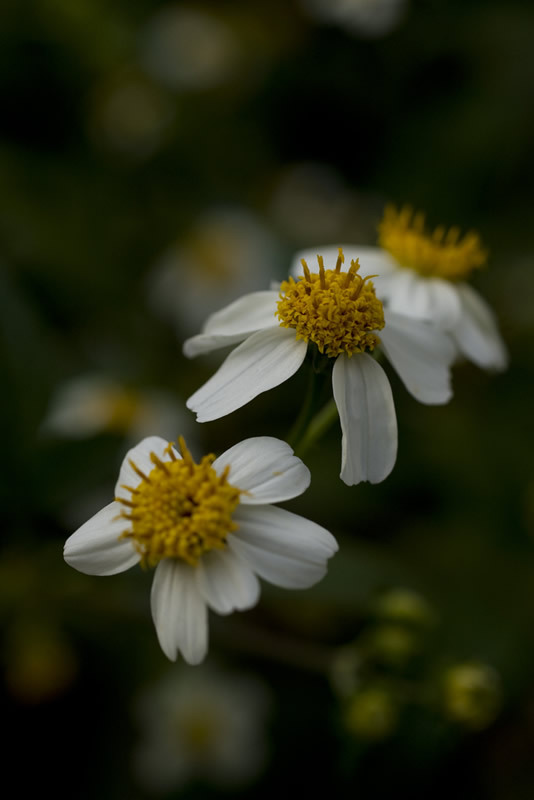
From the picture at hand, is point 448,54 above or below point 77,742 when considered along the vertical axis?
above

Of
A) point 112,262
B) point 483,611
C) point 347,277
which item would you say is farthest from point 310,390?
point 112,262

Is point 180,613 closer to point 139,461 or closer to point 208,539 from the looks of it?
point 208,539

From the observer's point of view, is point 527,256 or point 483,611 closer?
point 483,611

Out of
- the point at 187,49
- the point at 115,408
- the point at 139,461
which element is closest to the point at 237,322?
the point at 139,461

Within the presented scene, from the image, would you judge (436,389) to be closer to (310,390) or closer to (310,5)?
(310,390)

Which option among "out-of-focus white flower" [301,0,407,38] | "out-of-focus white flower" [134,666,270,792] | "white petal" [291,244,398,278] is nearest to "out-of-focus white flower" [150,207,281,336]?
"out-of-focus white flower" [301,0,407,38]
